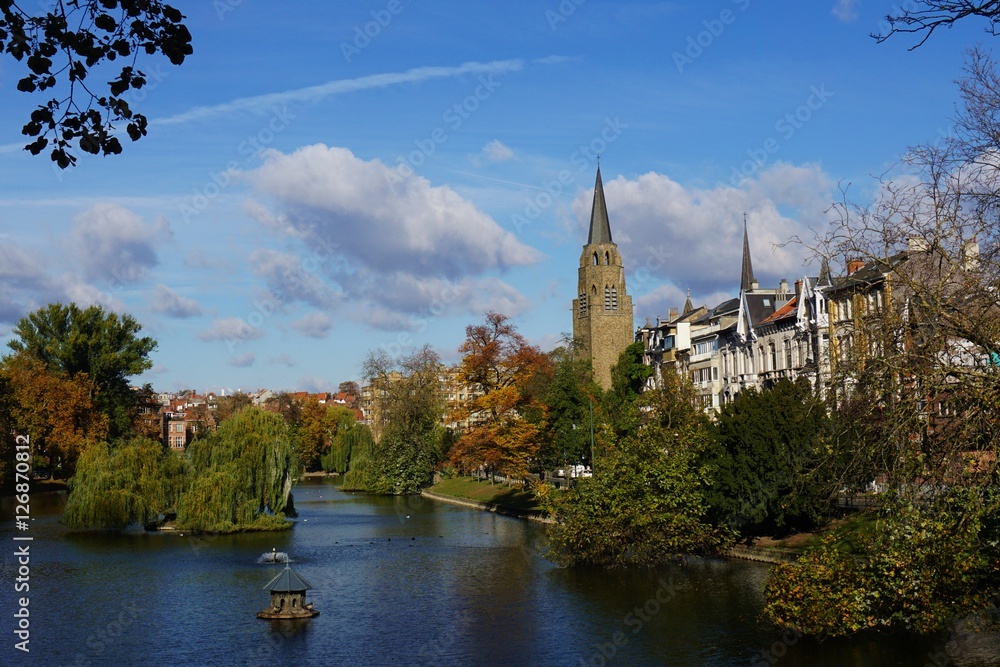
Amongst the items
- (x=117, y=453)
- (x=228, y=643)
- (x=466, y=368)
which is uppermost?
A: (x=466, y=368)

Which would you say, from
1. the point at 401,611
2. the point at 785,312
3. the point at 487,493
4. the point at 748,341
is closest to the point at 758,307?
the point at 748,341

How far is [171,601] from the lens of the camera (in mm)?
36469

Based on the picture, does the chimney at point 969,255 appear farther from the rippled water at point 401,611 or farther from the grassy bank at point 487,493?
the grassy bank at point 487,493

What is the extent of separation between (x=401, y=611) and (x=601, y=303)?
105 m

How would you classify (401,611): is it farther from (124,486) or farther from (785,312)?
(785,312)

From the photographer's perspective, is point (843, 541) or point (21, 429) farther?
point (21, 429)

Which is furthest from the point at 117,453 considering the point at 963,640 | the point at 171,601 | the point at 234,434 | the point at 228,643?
the point at 963,640

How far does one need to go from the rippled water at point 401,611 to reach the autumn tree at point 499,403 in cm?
2099

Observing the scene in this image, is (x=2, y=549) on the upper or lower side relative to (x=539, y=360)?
lower

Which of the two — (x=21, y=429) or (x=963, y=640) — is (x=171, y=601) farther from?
(x=21, y=429)

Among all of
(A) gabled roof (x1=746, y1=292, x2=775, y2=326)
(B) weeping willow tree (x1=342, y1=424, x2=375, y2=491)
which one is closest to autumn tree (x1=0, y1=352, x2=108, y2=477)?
(B) weeping willow tree (x1=342, y1=424, x2=375, y2=491)

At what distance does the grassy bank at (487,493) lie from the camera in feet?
247

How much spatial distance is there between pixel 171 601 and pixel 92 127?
30.5 metres

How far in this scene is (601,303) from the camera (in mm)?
137875
